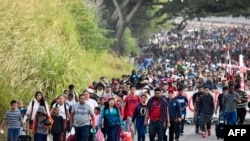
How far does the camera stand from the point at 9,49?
24.8m

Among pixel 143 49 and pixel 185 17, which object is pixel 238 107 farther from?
pixel 143 49

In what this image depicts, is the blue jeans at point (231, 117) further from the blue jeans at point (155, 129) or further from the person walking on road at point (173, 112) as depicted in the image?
the blue jeans at point (155, 129)

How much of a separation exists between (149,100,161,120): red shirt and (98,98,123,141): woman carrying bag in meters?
0.70

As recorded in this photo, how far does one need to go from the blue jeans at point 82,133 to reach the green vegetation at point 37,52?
10.1ft

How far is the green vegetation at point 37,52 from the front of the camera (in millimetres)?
24047

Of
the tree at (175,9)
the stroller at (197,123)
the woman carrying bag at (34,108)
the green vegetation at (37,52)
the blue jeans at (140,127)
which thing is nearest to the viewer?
the woman carrying bag at (34,108)

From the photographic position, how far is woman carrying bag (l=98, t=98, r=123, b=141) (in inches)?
838

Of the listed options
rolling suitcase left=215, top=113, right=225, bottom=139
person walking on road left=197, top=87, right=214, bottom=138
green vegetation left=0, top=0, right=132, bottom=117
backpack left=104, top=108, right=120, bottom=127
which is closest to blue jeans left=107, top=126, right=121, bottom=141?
backpack left=104, top=108, right=120, bottom=127

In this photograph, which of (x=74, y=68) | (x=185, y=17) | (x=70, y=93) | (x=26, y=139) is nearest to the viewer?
(x=26, y=139)

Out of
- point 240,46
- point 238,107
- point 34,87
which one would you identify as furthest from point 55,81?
point 240,46

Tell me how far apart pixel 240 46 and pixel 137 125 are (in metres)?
46.6

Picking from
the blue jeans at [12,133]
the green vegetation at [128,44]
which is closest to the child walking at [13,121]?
the blue jeans at [12,133]

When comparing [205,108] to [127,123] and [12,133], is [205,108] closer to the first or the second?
[127,123]

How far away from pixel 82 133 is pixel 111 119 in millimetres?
742
